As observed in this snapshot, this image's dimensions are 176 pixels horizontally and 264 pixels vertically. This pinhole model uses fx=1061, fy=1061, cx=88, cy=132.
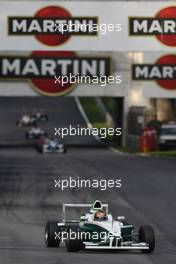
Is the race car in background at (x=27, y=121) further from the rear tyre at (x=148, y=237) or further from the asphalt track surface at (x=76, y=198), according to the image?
the rear tyre at (x=148, y=237)

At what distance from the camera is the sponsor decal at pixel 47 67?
39812mm

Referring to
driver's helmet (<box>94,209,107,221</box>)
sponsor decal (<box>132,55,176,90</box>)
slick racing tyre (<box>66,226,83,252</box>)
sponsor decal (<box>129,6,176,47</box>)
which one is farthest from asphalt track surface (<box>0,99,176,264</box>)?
sponsor decal (<box>129,6,176,47</box>)

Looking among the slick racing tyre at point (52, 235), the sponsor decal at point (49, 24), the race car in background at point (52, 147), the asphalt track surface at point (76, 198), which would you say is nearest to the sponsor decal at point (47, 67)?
the asphalt track surface at point (76, 198)

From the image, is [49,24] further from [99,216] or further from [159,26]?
[99,216]

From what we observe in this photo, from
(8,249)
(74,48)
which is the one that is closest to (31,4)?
(74,48)

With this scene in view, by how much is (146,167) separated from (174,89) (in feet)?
10.3

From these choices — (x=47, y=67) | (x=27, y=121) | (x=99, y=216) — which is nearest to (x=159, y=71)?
(x=47, y=67)

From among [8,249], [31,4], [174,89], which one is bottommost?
[8,249]

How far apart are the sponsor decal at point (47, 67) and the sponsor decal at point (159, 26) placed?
16.0ft

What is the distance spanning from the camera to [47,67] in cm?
3991

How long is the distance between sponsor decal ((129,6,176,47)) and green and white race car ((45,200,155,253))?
59.2 feet

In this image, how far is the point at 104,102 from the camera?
93.3 metres

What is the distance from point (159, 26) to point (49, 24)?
3646 mm

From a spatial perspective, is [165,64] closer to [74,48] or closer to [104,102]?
[74,48]
